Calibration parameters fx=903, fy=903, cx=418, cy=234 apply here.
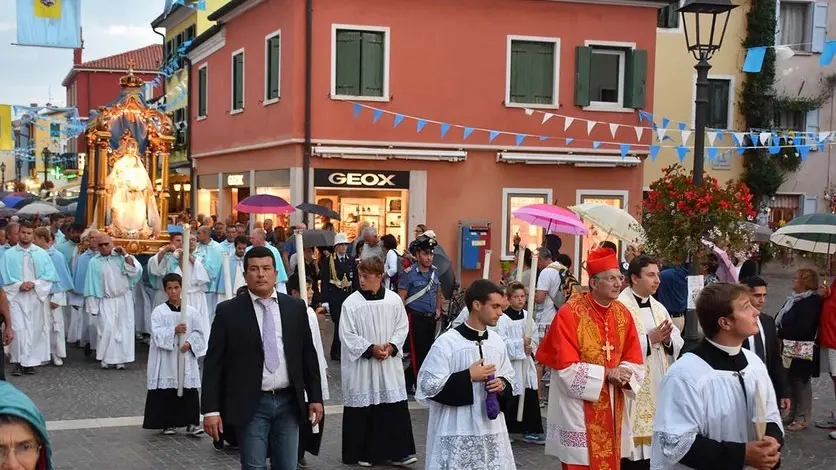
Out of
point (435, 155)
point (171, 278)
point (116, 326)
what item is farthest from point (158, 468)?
point (435, 155)

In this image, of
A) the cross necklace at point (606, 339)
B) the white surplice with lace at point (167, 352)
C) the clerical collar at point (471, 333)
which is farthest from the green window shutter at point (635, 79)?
the clerical collar at point (471, 333)

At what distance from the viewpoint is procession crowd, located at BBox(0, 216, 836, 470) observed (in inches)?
160

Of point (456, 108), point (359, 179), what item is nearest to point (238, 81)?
point (359, 179)

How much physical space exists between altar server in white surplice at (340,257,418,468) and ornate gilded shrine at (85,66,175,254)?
975 centimetres

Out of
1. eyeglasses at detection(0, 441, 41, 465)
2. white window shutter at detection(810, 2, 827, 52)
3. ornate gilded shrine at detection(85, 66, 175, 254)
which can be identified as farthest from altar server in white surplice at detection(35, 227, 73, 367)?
white window shutter at detection(810, 2, 827, 52)

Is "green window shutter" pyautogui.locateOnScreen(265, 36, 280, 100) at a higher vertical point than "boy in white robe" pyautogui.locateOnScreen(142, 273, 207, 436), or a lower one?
higher

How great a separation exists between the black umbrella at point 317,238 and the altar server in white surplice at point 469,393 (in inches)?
417

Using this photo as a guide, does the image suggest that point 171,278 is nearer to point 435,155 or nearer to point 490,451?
point 490,451

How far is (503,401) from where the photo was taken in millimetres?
6242

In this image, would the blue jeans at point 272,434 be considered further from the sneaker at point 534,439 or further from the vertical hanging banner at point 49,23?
the vertical hanging banner at point 49,23

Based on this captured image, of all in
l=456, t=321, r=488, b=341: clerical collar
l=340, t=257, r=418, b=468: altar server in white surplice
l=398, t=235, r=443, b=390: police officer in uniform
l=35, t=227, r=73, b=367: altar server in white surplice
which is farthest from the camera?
l=35, t=227, r=73, b=367: altar server in white surplice

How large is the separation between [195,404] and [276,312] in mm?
3965

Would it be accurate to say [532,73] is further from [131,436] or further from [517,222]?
[131,436]

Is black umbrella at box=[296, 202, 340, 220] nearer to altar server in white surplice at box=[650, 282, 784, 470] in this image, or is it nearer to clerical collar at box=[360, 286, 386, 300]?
clerical collar at box=[360, 286, 386, 300]
